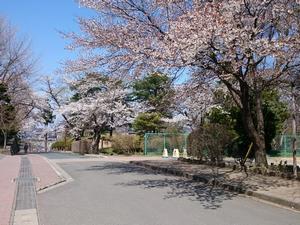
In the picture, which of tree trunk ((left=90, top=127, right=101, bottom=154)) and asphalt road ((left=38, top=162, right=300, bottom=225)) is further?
tree trunk ((left=90, top=127, right=101, bottom=154))

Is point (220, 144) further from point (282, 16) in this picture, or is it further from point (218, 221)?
point (218, 221)

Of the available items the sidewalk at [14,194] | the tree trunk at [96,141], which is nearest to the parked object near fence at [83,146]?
the tree trunk at [96,141]

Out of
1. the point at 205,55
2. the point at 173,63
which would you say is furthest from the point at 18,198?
the point at 205,55

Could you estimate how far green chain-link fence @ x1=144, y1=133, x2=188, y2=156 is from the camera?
34906 mm

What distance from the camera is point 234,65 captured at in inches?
516

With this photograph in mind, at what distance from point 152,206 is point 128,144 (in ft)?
91.4

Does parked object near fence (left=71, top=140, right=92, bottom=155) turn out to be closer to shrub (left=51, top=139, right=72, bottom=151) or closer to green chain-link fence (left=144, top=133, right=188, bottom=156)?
green chain-link fence (left=144, top=133, right=188, bottom=156)

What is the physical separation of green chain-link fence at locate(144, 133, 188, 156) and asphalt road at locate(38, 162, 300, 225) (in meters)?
20.4

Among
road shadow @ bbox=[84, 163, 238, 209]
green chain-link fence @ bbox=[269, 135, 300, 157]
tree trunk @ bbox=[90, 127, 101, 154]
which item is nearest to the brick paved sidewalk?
road shadow @ bbox=[84, 163, 238, 209]

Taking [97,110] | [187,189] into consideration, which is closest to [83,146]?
[97,110]

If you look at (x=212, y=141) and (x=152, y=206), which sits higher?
(x=212, y=141)

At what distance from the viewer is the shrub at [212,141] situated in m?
19.5

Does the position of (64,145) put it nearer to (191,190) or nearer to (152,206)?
(191,190)

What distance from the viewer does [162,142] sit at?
36.5 meters
